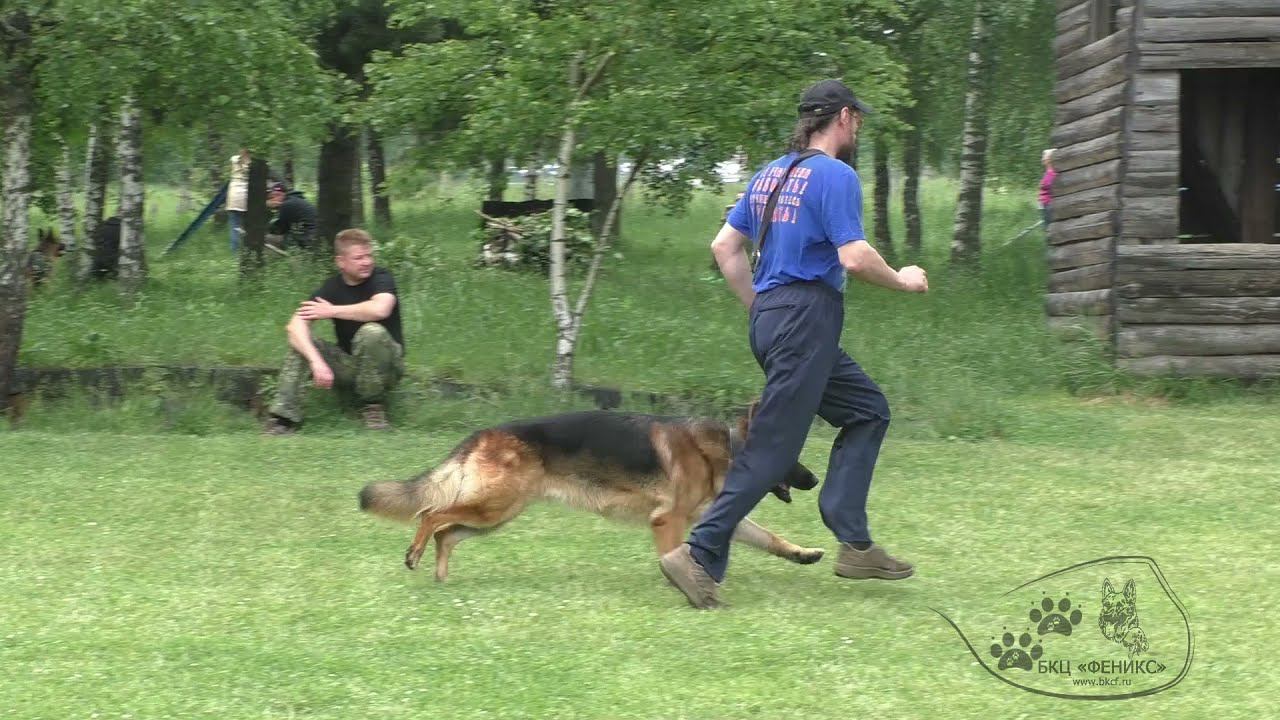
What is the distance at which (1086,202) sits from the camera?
13.3 metres

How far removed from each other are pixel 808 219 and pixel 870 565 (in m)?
1.42

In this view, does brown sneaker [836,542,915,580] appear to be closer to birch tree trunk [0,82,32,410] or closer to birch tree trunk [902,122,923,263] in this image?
birch tree trunk [0,82,32,410]

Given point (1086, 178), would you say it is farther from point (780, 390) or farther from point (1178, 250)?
point (780, 390)

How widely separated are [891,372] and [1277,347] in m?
3.28

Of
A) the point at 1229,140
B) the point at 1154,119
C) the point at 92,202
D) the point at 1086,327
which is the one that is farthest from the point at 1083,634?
the point at 92,202

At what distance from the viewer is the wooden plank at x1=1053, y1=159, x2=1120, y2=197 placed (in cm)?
1282

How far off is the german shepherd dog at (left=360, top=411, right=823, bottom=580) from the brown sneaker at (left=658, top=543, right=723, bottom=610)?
41 cm

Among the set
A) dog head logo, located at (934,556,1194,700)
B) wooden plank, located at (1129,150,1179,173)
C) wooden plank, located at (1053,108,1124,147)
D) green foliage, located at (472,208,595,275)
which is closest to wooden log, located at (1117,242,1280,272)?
wooden plank, located at (1129,150,1179,173)

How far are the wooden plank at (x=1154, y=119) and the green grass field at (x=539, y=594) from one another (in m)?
4.34

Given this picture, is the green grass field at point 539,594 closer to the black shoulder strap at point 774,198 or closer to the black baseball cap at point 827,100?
the black shoulder strap at point 774,198

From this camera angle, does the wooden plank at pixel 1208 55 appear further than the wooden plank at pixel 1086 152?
No

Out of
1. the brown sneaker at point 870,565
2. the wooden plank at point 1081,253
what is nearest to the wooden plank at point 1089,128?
the wooden plank at point 1081,253

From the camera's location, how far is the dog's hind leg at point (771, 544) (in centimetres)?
599

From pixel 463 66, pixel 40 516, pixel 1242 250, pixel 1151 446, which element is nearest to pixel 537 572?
pixel 40 516
